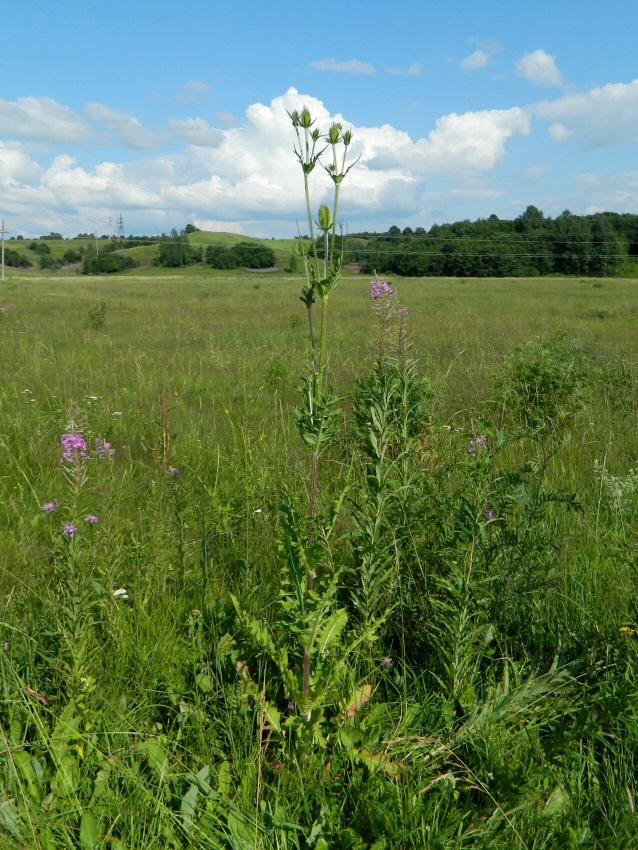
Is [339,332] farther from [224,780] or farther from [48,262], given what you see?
[48,262]

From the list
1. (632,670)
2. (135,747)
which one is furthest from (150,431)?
(632,670)

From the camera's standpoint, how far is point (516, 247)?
69438 millimetres

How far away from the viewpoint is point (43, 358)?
7.87 meters

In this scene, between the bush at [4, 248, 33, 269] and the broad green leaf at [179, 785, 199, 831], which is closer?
the broad green leaf at [179, 785, 199, 831]

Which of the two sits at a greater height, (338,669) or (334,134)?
(334,134)

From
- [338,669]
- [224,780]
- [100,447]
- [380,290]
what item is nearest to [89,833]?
[224,780]

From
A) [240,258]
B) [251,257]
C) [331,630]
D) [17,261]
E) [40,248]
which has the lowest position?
[331,630]

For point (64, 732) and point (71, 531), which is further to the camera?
point (71, 531)

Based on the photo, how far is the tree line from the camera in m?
65.5

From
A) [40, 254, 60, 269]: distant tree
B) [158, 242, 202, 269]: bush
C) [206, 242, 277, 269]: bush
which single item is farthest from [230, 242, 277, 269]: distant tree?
[40, 254, 60, 269]: distant tree

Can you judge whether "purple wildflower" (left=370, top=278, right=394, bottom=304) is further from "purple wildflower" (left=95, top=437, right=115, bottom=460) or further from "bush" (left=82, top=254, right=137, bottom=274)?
"bush" (left=82, top=254, right=137, bottom=274)

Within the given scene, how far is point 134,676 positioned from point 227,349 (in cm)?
811

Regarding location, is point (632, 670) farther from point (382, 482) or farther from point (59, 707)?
point (59, 707)

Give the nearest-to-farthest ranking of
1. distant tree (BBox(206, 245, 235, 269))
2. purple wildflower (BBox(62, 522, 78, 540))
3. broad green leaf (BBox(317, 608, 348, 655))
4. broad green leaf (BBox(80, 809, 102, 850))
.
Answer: broad green leaf (BBox(80, 809, 102, 850)), broad green leaf (BBox(317, 608, 348, 655)), purple wildflower (BBox(62, 522, 78, 540)), distant tree (BBox(206, 245, 235, 269))
